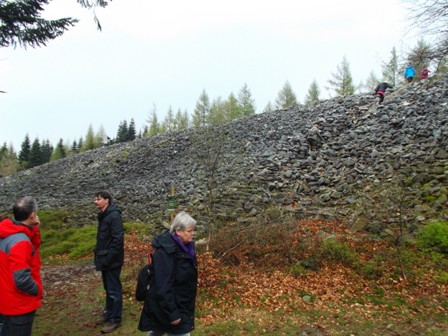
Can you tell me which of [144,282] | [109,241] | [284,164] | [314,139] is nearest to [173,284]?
[144,282]

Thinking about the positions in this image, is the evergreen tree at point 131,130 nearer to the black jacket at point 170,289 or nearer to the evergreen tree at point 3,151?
the evergreen tree at point 3,151

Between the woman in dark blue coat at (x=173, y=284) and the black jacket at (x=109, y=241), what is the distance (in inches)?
70.5

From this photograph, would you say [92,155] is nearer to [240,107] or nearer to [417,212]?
[240,107]

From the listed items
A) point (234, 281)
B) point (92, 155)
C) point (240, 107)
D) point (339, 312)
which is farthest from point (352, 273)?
point (240, 107)

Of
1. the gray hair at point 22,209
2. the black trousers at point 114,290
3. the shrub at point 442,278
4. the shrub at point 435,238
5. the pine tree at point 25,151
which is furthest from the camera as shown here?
the pine tree at point 25,151

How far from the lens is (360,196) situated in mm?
10391

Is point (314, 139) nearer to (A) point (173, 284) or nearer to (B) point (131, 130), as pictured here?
(A) point (173, 284)

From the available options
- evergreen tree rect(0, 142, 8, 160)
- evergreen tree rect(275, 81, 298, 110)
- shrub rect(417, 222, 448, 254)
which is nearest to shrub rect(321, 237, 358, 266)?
shrub rect(417, 222, 448, 254)

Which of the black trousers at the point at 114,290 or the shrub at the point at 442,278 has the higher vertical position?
the black trousers at the point at 114,290

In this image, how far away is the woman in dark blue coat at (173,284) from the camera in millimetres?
2902

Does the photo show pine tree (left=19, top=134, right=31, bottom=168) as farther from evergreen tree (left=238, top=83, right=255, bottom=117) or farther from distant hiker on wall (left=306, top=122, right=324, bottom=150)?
distant hiker on wall (left=306, top=122, right=324, bottom=150)

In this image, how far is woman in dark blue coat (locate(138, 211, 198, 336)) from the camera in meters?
2.90

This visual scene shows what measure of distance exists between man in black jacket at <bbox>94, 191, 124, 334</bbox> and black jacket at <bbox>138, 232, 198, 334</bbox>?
5.93ft

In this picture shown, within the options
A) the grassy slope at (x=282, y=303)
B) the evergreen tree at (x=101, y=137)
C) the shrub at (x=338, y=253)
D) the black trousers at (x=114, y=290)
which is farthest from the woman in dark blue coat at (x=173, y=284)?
the evergreen tree at (x=101, y=137)
